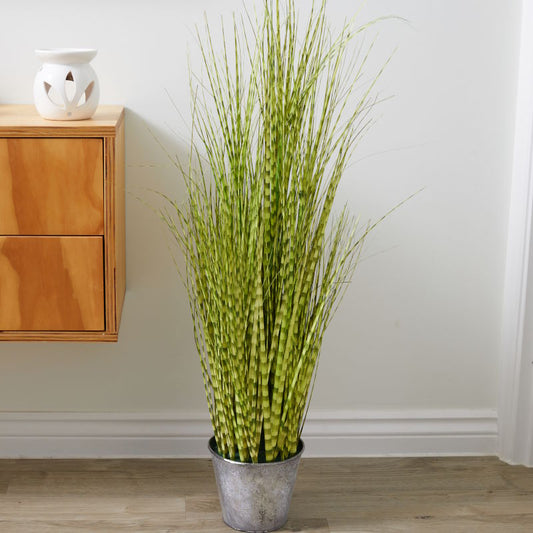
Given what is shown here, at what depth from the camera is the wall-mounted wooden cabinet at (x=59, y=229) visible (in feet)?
5.99

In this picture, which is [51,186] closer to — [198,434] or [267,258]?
[267,258]

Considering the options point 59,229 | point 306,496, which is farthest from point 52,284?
point 306,496

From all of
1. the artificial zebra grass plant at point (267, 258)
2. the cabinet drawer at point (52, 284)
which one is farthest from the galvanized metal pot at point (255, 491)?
the cabinet drawer at point (52, 284)

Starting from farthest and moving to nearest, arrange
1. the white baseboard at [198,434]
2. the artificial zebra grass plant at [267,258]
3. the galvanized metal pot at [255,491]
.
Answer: the white baseboard at [198,434], the galvanized metal pot at [255,491], the artificial zebra grass plant at [267,258]

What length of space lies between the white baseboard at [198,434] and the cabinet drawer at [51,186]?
0.64 m

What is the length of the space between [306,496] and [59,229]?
0.88 metres

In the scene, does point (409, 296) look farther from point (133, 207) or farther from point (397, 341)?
point (133, 207)

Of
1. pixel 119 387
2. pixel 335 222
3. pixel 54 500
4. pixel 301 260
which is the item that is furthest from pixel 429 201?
pixel 54 500

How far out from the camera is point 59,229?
1.86 m

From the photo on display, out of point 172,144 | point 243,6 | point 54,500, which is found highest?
point 243,6

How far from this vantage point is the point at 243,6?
2.11m

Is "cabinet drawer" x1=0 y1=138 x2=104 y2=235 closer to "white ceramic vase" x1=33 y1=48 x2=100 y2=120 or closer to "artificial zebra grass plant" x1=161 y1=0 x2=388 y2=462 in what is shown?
"white ceramic vase" x1=33 y1=48 x2=100 y2=120

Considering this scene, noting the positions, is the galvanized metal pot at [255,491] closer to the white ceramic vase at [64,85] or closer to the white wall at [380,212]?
the white wall at [380,212]

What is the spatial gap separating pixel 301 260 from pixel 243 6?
0.66m
